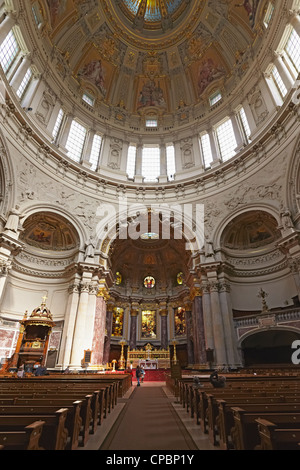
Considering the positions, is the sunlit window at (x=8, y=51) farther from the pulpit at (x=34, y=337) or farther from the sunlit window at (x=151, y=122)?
the pulpit at (x=34, y=337)

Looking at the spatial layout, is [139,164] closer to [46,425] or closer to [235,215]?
[235,215]

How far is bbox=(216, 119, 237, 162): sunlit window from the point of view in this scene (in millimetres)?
20794

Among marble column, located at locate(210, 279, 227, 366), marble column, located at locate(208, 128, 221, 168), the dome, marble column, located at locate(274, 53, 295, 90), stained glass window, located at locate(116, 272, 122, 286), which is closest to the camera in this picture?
marble column, located at locate(210, 279, 227, 366)

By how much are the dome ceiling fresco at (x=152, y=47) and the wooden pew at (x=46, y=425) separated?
26074mm

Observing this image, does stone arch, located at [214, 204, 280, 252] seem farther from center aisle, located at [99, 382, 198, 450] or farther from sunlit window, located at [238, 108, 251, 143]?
center aisle, located at [99, 382, 198, 450]

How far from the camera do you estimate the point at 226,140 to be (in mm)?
21641

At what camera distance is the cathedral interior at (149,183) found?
14.9 meters

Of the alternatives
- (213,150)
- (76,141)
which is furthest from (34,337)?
(213,150)

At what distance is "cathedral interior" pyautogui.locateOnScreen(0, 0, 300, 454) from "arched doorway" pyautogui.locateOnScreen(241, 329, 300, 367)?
0.08 m

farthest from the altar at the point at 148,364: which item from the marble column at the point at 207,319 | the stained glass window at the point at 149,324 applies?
the marble column at the point at 207,319

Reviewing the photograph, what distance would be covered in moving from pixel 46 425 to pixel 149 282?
24108 millimetres

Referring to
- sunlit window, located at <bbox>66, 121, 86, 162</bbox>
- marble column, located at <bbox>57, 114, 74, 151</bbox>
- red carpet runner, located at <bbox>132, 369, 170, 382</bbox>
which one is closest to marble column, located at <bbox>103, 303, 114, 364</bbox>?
red carpet runner, located at <bbox>132, 369, 170, 382</bbox>

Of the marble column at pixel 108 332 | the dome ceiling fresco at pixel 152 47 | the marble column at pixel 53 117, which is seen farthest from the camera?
the dome ceiling fresco at pixel 152 47
